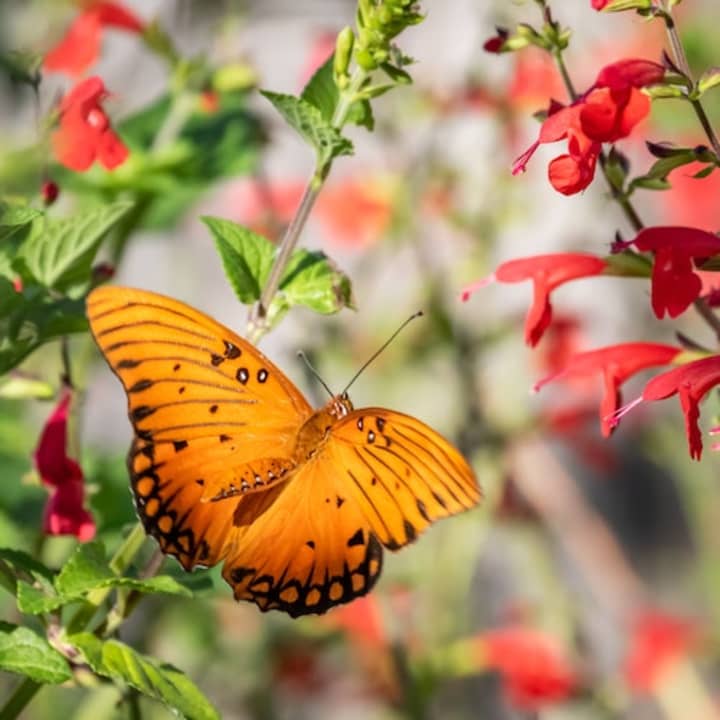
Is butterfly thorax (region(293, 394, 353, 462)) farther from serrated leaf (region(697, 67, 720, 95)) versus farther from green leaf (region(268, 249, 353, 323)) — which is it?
serrated leaf (region(697, 67, 720, 95))

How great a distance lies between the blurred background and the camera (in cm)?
186

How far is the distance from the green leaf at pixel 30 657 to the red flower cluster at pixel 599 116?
41 cm

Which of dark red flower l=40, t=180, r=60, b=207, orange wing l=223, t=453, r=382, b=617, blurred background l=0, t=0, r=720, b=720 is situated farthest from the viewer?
blurred background l=0, t=0, r=720, b=720

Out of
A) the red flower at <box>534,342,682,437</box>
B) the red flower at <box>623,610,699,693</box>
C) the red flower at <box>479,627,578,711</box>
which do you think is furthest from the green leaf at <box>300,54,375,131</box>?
the red flower at <box>623,610,699,693</box>

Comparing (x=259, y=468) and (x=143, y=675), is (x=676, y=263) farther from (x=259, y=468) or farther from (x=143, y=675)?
(x=143, y=675)

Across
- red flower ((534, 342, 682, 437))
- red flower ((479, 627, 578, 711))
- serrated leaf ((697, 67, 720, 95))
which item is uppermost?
serrated leaf ((697, 67, 720, 95))

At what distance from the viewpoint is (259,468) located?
957 millimetres

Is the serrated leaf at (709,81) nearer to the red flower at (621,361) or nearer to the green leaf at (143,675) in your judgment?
the red flower at (621,361)

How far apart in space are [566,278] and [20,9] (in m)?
2.68

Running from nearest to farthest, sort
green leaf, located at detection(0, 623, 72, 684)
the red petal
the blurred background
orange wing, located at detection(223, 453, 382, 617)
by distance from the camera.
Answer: green leaf, located at detection(0, 623, 72, 684)
orange wing, located at detection(223, 453, 382, 617)
the red petal
the blurred background

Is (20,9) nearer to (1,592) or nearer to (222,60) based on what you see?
(222,60)

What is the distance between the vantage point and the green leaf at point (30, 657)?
0.83 m

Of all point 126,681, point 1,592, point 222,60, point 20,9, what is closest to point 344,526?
point 126,681

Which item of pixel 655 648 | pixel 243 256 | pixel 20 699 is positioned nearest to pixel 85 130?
pixel 243 256
